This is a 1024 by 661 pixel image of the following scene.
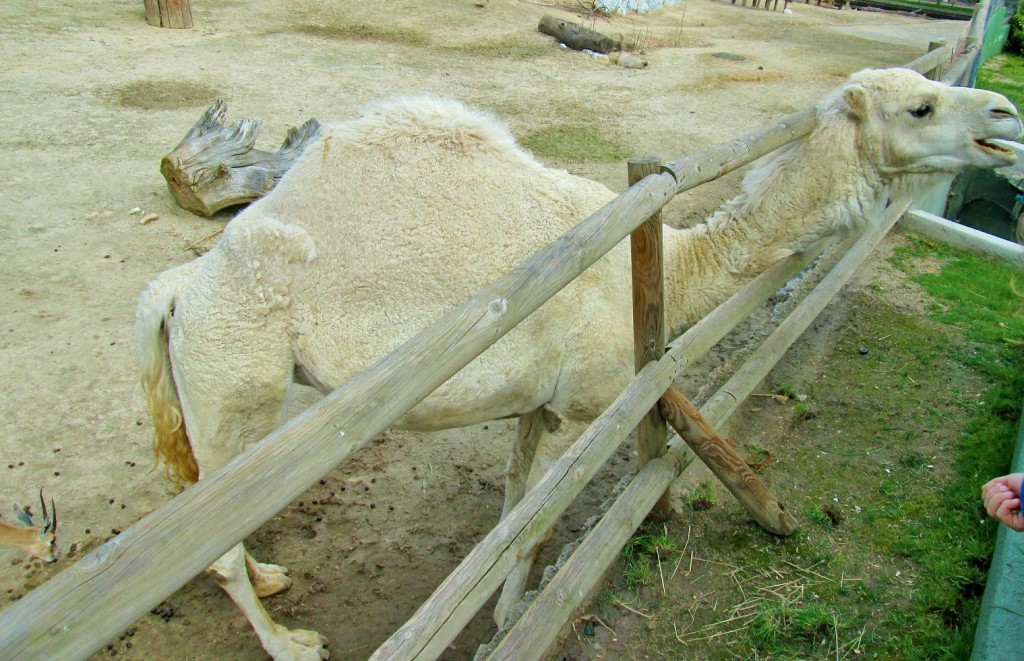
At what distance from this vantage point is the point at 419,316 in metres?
→ 2.95

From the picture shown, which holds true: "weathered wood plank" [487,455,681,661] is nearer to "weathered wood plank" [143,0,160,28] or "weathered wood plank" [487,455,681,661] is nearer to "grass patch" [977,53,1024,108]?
"grass patch" [977,53,1024,108]

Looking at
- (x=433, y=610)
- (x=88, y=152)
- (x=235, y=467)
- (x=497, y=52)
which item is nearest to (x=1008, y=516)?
(x=433, y=610)

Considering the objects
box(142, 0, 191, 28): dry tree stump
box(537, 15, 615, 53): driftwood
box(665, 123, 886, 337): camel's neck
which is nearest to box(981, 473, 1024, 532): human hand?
box(665, 123, 886, 337): camel's neck

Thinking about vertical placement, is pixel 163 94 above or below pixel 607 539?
above

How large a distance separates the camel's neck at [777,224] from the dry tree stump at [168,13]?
1079cm

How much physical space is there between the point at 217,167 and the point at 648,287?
491 cm

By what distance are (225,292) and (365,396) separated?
→ 1.56 meters

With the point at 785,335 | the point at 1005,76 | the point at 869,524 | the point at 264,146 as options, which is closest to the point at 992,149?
the point at 785,335

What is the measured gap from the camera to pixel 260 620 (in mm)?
3090

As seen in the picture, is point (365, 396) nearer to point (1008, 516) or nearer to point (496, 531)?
point (496, 531)

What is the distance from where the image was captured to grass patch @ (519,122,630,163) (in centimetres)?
816

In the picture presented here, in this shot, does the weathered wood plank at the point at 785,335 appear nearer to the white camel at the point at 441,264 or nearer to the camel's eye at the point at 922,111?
the camel's eye at the point at 922,111

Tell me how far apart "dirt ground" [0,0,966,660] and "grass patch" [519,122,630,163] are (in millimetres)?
233

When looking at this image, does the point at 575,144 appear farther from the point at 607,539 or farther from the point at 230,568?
the point at 230,568
